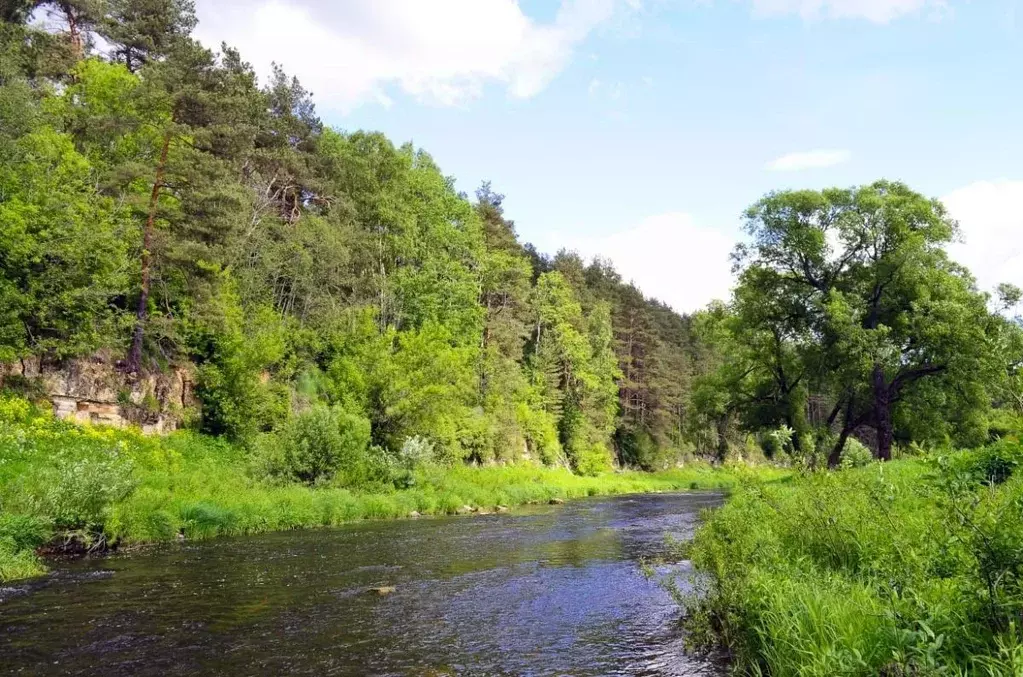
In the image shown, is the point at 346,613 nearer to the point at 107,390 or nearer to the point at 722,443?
the point at 107,390

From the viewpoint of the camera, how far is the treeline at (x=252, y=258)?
27.4 metres

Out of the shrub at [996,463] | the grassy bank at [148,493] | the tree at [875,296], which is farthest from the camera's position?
the tree at [875,296]

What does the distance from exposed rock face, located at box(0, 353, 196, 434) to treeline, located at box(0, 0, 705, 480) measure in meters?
0.72

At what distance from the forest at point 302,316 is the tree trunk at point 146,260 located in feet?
0.46

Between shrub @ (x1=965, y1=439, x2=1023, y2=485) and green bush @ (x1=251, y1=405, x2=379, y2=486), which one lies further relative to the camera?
green bush @ (x1=251, y1=405, x2=379, y2=486)

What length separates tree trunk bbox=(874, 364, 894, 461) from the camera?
34.7 meters

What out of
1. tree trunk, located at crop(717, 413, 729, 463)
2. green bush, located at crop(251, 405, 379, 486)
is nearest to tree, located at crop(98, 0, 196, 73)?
green bush, located at crop(251, 405, 379, 486)

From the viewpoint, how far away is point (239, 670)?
29.4 feet

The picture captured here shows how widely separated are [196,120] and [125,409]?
14.6m

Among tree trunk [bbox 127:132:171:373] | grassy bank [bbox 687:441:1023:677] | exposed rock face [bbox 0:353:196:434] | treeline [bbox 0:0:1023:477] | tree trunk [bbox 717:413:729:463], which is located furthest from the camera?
tree trunk [bbox 717:413:729:463]

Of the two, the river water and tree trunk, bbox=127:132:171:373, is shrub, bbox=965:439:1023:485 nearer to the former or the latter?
the river water

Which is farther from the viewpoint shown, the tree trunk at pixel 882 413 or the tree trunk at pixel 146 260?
the tree trunk at pixel 882 413

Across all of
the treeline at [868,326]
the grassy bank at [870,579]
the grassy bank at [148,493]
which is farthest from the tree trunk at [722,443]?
the grassy bank at [870,579]

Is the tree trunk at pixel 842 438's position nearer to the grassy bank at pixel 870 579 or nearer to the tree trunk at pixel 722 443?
the grassy bank at pixel 870 579
